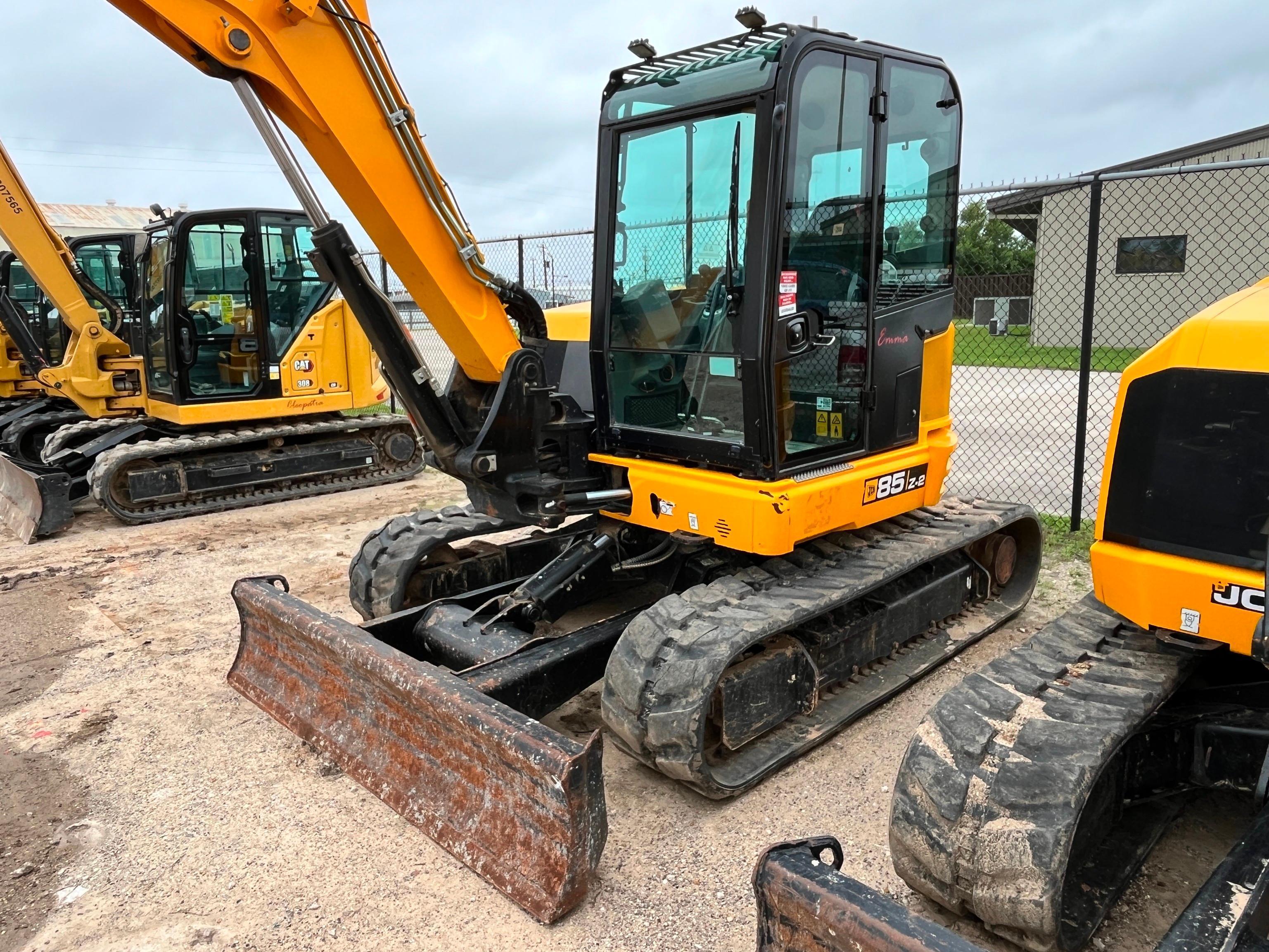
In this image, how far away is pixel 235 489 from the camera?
859 centimetres

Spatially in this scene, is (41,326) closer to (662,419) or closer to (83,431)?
(83,431)

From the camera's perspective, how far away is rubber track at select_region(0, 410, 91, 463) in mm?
9953

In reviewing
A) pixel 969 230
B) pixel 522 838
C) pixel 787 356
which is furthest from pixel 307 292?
pixel 969 230

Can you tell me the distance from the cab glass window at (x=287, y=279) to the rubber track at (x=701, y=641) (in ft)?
21.2

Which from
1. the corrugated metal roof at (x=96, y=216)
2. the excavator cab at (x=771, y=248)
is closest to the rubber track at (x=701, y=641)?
the excavator cab at (x=771, y=248)

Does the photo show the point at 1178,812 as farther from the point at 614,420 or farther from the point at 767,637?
the point at 614,420

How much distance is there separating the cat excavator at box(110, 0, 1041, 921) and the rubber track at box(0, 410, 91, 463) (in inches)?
298

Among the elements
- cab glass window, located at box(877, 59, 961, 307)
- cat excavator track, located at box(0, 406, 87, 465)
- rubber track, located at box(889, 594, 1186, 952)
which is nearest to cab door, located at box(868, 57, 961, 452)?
cab glass window, located at box(877, 59, 961, 307)

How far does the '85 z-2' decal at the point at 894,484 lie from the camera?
A: 13.4 ft

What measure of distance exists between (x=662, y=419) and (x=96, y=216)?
40.4m

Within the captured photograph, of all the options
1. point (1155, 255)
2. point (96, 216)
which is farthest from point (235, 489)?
point (96, 216)

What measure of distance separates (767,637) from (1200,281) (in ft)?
58.3

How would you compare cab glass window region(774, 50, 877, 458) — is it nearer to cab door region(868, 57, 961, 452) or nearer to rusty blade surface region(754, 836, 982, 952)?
cab door region(868, 57, 961, 452)

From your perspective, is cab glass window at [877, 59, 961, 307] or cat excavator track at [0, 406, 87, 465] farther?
cat excavator track at [0, 406, 87, 465]
